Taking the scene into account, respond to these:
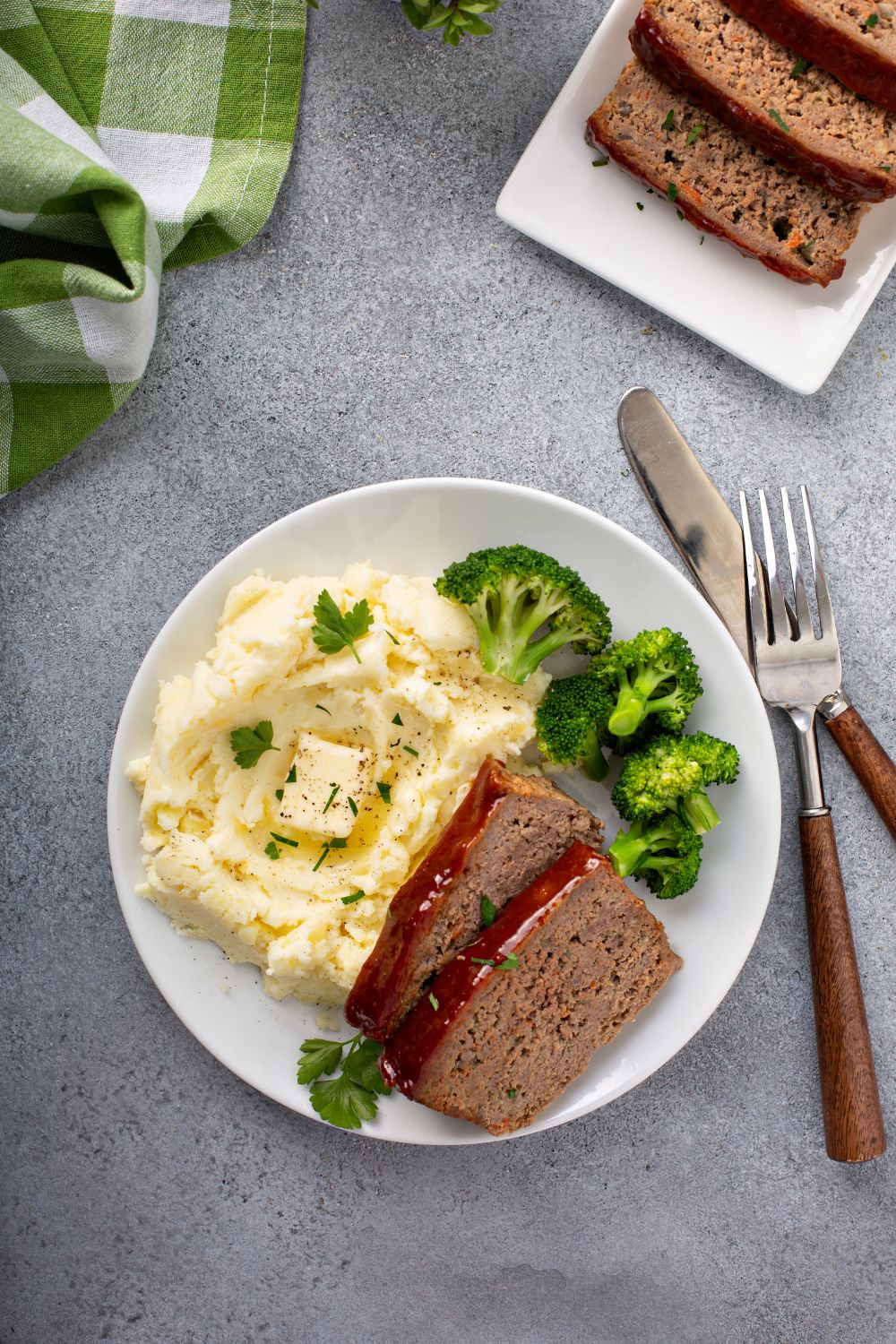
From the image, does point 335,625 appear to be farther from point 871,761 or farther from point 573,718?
point 871,761

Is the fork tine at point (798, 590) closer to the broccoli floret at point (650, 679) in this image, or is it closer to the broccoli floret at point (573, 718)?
the broccoli floret at point (650, 679)

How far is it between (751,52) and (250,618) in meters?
2.75

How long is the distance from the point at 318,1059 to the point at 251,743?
1.21 meters

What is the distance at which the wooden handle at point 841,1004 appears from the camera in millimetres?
3654

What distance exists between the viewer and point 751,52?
11.0 feet

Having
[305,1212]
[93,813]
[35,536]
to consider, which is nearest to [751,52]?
[35,536]

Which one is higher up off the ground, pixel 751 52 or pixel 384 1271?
pixel 751 52

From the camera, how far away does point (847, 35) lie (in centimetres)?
318

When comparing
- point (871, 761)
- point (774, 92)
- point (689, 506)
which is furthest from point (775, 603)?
point (774, 92)

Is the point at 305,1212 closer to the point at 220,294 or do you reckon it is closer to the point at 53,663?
the point at 53,663

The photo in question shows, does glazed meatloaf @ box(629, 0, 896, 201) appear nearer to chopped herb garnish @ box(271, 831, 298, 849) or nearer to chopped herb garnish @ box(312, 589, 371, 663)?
chopped herb garnish @ box(312, 589, 371, 663)

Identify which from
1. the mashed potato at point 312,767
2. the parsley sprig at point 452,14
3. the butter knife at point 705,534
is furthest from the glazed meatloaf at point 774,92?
the mashed potato at point 312,767

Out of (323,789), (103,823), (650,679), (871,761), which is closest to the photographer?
(650,679)

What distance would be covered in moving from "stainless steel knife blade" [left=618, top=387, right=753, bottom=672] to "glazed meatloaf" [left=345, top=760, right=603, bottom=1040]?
1.07 metres
